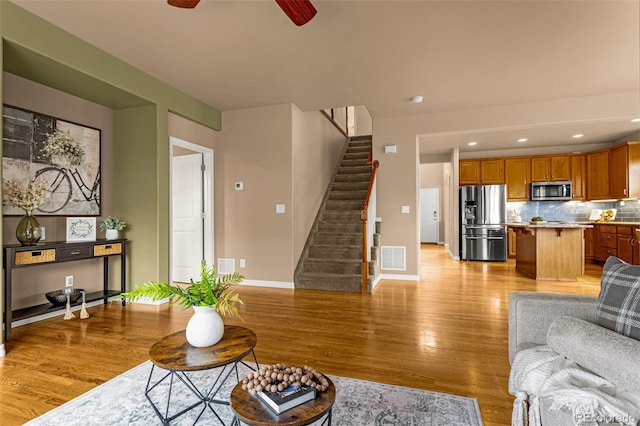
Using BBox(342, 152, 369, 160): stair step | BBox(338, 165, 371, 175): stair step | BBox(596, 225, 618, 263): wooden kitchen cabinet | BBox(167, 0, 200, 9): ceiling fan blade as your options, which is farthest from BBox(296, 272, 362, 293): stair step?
BBox(596, 225, 618, 263): wooden kitchen cabinet

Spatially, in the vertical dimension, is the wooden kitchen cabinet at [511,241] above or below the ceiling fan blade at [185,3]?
below

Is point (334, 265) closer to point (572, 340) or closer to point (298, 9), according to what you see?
point (298, 9)

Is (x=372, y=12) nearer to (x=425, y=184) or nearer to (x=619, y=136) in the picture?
(x=619, y=136)

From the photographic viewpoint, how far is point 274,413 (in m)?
1.15

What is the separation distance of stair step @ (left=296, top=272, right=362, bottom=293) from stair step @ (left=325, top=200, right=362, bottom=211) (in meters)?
1.66

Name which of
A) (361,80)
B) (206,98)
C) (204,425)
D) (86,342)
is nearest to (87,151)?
(206,98)

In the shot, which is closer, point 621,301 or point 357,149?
point 621,301

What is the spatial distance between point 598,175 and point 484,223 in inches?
97.4

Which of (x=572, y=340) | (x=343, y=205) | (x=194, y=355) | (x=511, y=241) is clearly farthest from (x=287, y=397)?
(x=511, y=241)

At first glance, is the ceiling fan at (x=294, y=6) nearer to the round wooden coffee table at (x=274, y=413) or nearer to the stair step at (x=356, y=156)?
the round wooden coffee table at (x=274, y=413)

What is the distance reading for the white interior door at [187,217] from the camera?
524 cm

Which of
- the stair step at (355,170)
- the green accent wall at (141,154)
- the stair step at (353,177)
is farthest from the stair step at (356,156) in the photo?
the green accent wall at (141,154)

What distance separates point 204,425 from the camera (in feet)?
5.61

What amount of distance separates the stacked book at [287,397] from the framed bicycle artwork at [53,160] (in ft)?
11.3
